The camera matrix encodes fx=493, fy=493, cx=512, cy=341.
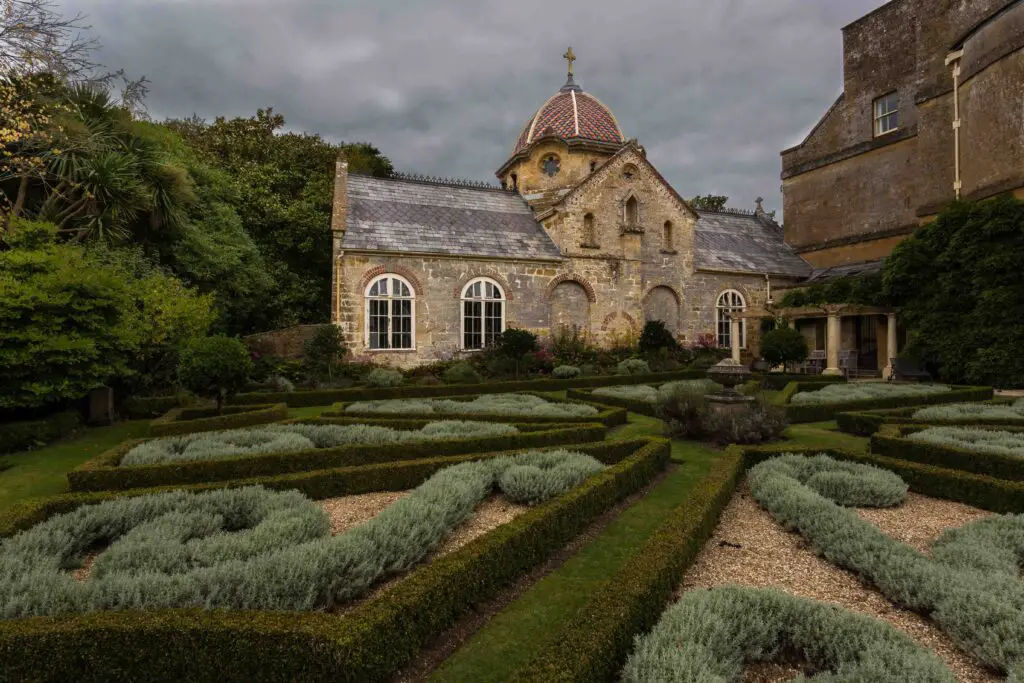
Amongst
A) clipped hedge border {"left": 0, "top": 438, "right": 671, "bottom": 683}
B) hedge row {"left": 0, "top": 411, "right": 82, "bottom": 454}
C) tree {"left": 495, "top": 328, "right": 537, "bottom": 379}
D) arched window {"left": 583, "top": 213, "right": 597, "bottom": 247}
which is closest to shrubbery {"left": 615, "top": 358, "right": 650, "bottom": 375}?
tree {"left": 495, "top": 328, "right": 537, "bottom": 379}

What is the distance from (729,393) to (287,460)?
708 centimetres

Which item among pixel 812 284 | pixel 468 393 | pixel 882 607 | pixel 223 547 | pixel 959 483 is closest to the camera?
pixel 882 607

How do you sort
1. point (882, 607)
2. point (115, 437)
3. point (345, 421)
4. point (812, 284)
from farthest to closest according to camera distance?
point (812, 284) < point (115, 437) < point (345, 421) < point (882, 607)

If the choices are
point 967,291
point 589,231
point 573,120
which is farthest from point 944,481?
point 573,120

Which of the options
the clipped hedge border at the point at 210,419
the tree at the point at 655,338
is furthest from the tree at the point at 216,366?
the tree at the point at 655,338

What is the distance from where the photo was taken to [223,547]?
12.3 feet

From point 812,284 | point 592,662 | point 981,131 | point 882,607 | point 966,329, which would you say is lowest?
point 882,607

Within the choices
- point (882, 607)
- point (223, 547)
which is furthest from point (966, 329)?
point (223, 547)

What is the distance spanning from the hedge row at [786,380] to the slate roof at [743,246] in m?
8.40

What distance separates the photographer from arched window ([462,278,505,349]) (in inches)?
745

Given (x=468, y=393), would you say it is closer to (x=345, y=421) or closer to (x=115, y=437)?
(x=345, y=421)

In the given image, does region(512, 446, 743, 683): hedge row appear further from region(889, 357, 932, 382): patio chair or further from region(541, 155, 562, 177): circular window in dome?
region(541, 155, 562, 177): circular window in dome

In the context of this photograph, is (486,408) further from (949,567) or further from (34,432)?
(34,432)

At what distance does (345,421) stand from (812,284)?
20.9m
